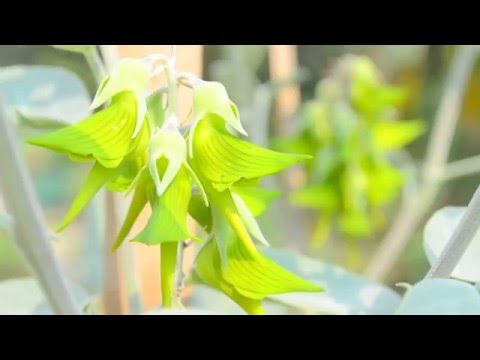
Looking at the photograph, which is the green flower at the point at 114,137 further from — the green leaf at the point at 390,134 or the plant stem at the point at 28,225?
the green leaf at the point at 390,134

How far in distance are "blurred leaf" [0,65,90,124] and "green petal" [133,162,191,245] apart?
0.27 metres

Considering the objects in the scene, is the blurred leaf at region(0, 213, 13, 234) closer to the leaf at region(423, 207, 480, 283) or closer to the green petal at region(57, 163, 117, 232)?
the green petal at region(57, 163, 117, 232)

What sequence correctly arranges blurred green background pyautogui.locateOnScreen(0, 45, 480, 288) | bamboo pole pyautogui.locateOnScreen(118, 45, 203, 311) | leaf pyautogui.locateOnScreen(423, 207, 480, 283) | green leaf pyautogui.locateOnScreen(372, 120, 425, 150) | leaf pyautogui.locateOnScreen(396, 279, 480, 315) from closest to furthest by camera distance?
leaf pyautogui.locateOnScreen(396, 279, 480, 315) < leaf pyautogui.locateOnScreen(423, 207, 480, 283) < bamboo pole pyautogui.locateOnScreen(118, 45, 203, 311) < green leaf pyautogui.locateOnScreen(372, 120, 425, 150) < blurred green background pyautogui.locateOnScreen(0, 45, 480, 288)

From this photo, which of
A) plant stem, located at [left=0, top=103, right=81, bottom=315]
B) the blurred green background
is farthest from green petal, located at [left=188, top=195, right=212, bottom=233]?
the blurred green background

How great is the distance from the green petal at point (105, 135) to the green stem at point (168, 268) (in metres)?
0.05

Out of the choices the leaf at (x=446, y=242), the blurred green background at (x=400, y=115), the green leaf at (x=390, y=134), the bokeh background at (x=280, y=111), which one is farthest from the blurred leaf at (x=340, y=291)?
the blurred green background at (x=400, y=115)

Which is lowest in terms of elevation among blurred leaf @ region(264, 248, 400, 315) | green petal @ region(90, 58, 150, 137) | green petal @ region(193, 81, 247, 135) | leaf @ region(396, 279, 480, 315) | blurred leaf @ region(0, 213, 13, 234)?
leaf @ region(396, 279, 480, 315)

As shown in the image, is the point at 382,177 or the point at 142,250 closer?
the point at 142,250

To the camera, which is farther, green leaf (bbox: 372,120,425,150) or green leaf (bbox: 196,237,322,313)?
green leaf (bbox: 372,120,425,150)

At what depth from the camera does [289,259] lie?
26.0 inches

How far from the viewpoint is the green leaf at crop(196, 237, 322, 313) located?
0.46 meters
